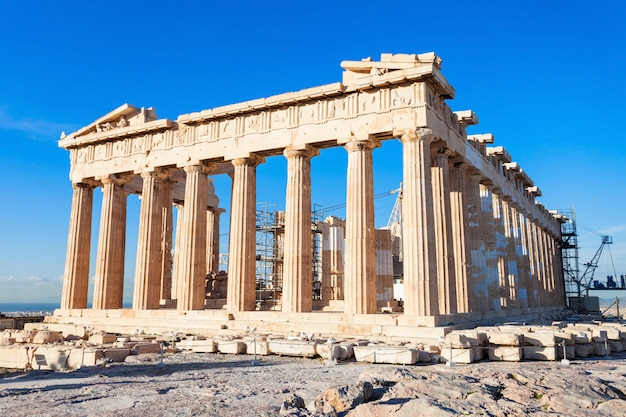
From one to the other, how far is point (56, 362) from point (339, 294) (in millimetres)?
26396

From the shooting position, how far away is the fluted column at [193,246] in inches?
1089

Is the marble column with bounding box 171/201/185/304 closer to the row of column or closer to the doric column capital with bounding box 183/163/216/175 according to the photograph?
the row of column

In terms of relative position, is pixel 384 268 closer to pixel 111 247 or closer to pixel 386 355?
pixel 111 247

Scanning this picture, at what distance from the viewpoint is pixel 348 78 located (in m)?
24.7

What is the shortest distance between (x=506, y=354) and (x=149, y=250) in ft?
68.3

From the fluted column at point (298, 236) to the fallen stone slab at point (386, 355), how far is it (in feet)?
29.0

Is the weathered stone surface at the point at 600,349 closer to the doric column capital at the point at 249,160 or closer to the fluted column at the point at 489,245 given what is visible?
the fluted column at the point at 489,245

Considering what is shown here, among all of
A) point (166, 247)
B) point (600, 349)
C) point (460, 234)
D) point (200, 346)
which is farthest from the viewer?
point (166, 247)

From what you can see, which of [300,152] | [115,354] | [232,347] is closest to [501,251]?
[300,152]

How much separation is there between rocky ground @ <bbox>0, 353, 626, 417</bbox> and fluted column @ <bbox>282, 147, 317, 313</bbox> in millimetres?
10937

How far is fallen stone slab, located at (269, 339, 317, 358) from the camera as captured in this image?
53.8ft

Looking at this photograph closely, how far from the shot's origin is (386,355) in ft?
49.8

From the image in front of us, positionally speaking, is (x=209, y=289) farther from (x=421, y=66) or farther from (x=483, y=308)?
(x=421, y=66)

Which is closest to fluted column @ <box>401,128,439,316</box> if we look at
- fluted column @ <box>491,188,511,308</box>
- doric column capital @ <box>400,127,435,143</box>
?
doric column capital @ <box>400,127,435,143</box>
